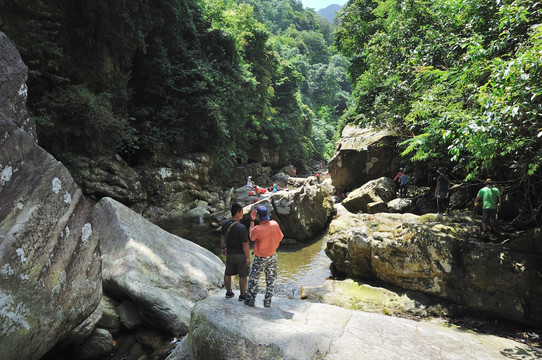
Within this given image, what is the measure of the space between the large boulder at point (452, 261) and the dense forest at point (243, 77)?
121cm

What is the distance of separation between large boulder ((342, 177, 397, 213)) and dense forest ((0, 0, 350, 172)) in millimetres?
9050

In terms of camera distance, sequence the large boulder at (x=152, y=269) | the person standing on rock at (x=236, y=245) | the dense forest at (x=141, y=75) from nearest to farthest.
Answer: the person standing on rock at (x=236, y=245), the large boulder at (x=152, y=269), the dense forest at (x=141, y=75)

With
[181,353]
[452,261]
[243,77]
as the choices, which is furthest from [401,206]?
[243,77]

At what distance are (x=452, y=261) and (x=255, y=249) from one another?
4.83 meters

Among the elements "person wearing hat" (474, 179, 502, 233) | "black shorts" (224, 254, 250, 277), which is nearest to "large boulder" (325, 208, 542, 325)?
"person wearing hat" (474, 179, 502, 233)

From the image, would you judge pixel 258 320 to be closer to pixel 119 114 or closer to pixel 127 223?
pixel 127 223

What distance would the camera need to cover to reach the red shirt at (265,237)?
458 cm

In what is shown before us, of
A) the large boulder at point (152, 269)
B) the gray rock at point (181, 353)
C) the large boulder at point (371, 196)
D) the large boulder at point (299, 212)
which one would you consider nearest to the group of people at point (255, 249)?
the gray rock at point (181, 353)

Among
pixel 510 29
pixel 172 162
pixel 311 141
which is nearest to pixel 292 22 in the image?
pixel 311 141

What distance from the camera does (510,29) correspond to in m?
5.30

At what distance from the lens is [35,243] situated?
3857 mm

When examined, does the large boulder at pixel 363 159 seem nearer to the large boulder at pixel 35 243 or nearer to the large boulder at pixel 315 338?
the large boulder at pixel 315 338

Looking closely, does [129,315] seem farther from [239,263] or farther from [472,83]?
[472,83]

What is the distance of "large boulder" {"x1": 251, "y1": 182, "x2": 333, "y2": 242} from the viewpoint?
40.4 feet
